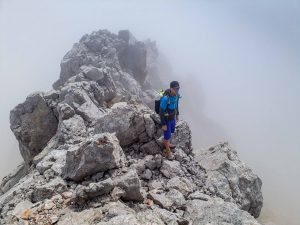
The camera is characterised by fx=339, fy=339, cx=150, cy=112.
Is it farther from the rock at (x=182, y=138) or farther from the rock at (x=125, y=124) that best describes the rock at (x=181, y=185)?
the rock at (x=125, y=124)

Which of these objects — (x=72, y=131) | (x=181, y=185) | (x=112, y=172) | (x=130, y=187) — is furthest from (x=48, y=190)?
(x=72, y=131)

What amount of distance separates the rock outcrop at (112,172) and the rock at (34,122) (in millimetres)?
88

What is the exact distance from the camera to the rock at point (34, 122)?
29531 millimetres

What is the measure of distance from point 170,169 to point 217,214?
547 centimetres

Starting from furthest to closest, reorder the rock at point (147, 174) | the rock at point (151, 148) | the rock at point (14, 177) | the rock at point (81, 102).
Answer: the rock at point (14, 177) → the rock at point (81, 102) → the rock at point (151, 148) → the rock at point (147, 174)

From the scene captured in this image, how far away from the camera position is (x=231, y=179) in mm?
22734

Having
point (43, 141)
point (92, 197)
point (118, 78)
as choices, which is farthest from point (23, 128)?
point (118, 78)

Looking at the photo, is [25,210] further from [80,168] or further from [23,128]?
[23,128]

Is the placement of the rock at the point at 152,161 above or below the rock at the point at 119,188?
above

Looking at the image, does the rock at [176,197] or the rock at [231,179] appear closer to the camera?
the rock at [176,197]

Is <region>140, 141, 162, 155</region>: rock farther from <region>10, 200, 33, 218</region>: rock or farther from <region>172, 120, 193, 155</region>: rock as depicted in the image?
<region>10, 200, 33, 218</region>: rock

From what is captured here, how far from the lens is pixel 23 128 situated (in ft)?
101

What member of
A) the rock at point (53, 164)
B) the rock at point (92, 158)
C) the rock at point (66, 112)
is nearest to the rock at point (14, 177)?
the rock at point (66, 112)

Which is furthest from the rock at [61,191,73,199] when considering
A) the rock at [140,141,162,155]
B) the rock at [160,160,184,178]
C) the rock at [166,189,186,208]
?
the rock at [140,141,162,155]
